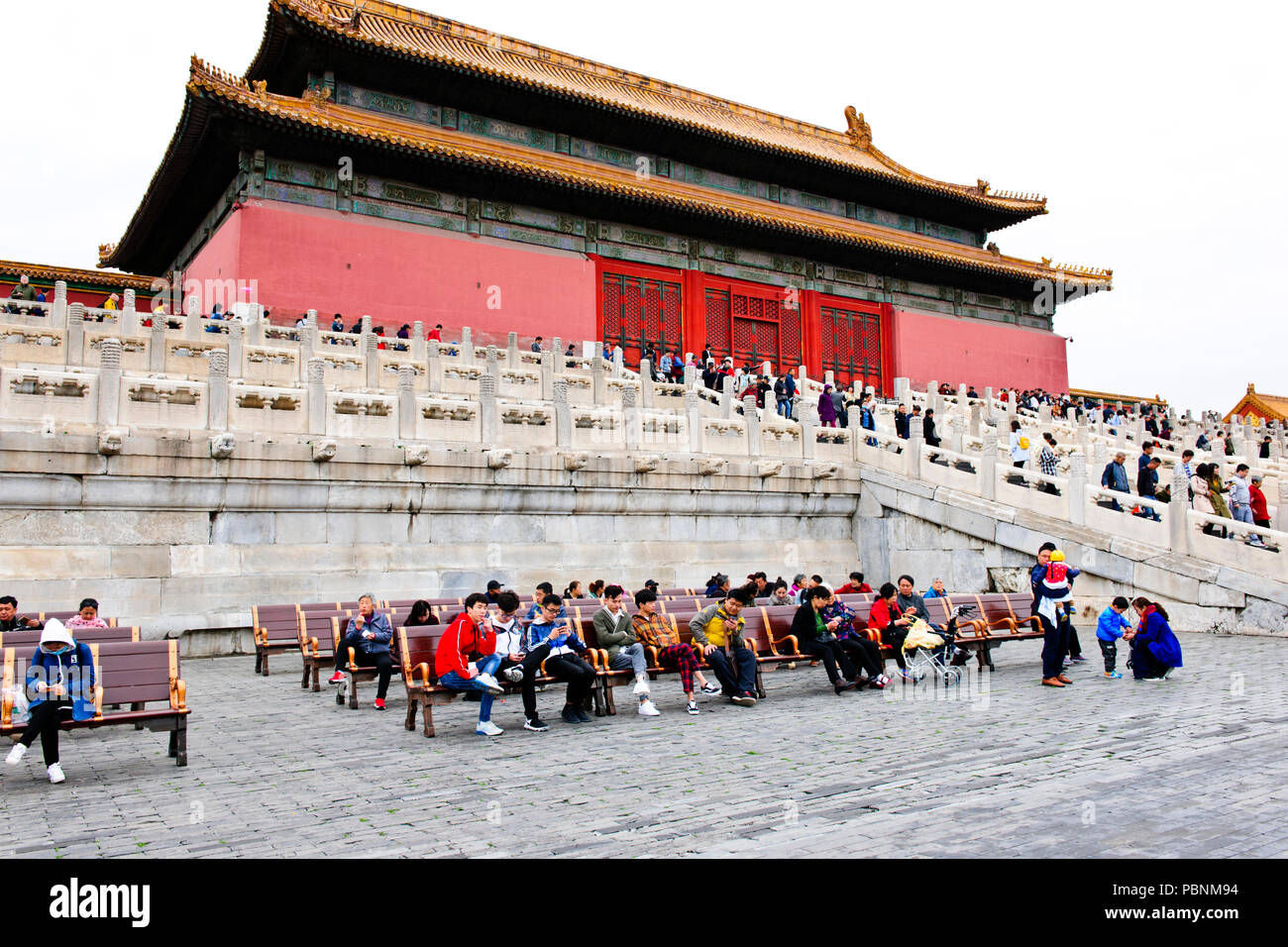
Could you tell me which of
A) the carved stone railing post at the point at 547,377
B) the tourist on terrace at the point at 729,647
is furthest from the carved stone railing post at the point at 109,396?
the carved stone railing post at the point at 547,377

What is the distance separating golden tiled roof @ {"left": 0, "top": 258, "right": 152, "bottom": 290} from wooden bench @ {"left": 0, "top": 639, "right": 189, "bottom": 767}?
22264mm

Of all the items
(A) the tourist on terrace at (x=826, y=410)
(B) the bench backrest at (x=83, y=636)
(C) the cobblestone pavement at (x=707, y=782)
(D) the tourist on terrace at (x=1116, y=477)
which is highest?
(A) the tourist on terrace at (x=826, y=410)

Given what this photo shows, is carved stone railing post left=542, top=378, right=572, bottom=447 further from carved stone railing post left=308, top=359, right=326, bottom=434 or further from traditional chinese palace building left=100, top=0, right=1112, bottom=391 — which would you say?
traditional chinese palace building left=100, top=0, right=1112, bottom=391

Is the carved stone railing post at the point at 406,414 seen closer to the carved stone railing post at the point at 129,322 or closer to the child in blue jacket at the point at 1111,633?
the carved stone railing post at the point at 129,322

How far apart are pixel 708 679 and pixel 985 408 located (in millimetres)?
16102

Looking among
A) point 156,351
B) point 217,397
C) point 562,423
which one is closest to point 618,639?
point 562,423

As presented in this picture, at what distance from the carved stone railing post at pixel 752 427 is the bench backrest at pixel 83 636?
9889 mm

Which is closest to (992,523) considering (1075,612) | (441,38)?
(1075,612)

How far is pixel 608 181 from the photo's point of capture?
86.1ft

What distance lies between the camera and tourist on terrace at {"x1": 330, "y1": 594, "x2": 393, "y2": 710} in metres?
8.44

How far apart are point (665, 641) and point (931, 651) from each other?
286 centimetres

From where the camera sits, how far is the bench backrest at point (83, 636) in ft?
25.6

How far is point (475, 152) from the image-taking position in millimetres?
24062

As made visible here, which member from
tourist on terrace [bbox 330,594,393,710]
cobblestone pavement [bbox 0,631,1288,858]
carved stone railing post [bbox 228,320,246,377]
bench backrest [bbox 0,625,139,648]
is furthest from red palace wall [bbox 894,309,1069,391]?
bench backrest [bbox 0,625,139,648]
